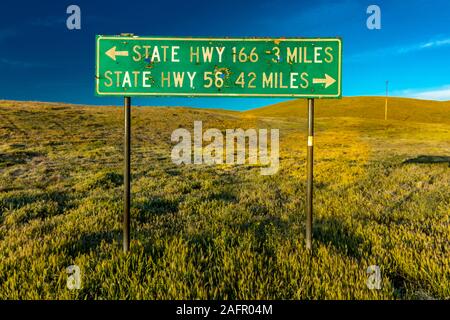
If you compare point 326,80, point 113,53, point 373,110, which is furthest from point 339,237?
point 373,110

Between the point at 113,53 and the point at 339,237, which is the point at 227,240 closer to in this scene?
the point at 339,237

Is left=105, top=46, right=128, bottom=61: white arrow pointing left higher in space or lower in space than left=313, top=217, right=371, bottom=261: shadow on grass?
higher

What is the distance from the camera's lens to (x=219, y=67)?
13.2 ft

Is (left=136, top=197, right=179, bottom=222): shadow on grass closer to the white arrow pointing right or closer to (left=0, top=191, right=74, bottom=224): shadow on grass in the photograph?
(left=0, top=191, right=74, bottom=224): shadow on grass

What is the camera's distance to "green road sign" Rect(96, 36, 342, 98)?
Answer: 3.96 meters

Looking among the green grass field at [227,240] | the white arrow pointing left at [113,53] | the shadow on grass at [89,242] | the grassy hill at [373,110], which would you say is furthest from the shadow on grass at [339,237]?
the grassy hill at [373,110]

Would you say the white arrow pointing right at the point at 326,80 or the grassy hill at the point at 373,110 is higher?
the grassy hill at the point at 373,110

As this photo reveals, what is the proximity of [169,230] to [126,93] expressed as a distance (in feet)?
8.37

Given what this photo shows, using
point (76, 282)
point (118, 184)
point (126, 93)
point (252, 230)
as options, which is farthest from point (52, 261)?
point (118, 184)

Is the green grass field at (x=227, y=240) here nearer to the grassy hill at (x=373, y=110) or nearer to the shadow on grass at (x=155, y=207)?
the shadow on grass at (x=155, y=207)

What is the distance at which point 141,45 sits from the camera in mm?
3975

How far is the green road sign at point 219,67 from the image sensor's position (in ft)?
13.0

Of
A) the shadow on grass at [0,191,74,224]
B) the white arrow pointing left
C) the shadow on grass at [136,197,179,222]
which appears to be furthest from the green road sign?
the shadow on grass at [0,191,74,224]
